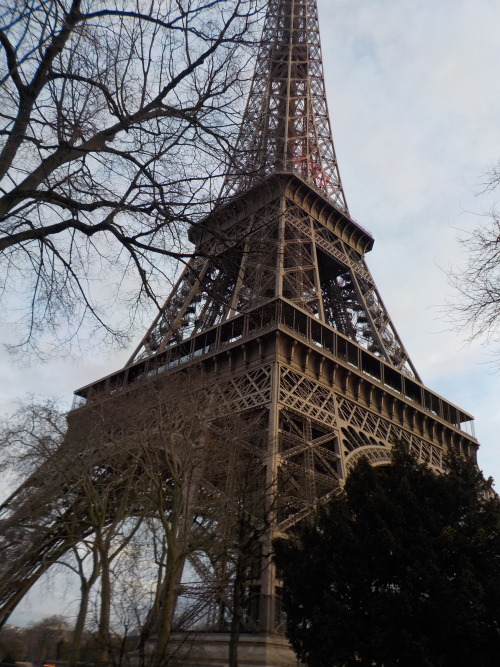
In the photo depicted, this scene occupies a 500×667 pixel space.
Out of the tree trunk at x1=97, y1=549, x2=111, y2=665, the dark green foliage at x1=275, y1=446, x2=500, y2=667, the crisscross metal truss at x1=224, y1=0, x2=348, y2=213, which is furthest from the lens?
the crisscross metal truss at x1=224, y1=0, x2=348, y2=213

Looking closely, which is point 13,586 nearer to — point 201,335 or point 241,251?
point 201,335

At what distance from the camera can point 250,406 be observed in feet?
72.5

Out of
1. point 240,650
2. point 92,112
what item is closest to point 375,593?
point 240,650

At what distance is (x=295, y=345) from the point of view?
962 inches

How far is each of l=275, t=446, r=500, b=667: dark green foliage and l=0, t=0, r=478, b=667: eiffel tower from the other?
250 centimetres

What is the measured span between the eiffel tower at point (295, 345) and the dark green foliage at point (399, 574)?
2.50 meters

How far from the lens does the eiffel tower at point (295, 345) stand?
46.7 ft

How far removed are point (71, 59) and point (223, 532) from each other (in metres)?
13.5

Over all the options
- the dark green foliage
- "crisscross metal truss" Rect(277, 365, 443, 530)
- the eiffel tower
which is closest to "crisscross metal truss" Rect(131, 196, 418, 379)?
the eiffel tower

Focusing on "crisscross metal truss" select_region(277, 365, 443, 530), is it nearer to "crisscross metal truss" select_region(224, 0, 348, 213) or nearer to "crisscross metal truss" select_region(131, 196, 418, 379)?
Answer: "crisscross metal truss" select_region(131, 196, 418, 379)

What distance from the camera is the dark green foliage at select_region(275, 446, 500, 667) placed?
11914 mm

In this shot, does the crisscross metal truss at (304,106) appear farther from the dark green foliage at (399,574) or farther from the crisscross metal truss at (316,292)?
the dark green foliage at (399,574)

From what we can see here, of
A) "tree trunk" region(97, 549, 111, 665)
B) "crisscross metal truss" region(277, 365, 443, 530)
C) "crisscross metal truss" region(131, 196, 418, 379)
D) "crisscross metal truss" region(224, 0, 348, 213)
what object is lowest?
"tree trunk" region(97, 549, 111, 665)

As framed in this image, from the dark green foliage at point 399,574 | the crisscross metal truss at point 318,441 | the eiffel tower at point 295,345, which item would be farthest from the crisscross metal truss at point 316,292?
the dark green foliage at point 399,574
